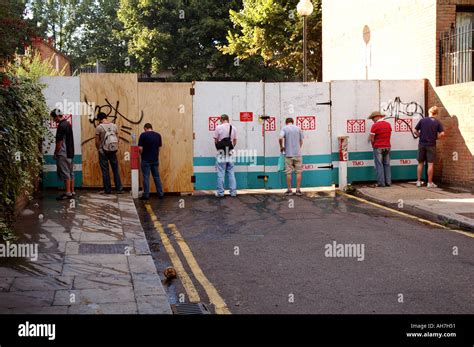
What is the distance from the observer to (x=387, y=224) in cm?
1131

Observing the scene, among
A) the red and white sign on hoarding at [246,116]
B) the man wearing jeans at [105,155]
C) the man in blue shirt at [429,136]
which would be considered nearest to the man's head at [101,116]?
the man wearing jeans at [105,155]

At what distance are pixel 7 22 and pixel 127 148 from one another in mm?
→ 5747

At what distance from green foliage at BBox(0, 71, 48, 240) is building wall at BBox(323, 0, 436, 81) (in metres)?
10.7

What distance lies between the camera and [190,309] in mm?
6273

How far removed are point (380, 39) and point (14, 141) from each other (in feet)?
45.8

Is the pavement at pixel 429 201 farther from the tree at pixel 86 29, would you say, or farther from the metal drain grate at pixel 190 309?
the tree at pixel 86 29

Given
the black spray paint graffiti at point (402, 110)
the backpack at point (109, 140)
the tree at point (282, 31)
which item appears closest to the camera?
the backpack at point (109, 140)

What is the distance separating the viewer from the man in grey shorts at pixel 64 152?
1338 cm

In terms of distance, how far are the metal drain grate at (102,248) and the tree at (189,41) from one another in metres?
32.3

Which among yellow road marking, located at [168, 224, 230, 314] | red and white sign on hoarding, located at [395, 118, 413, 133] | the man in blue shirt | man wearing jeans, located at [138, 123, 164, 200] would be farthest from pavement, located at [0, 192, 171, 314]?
red and white sign on hoarding, located at [395, 118, 413, 133]

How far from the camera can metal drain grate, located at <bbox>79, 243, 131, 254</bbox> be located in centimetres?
870

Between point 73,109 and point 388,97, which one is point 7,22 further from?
point 388,97

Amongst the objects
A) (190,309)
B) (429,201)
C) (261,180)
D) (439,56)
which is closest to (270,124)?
(261,180)

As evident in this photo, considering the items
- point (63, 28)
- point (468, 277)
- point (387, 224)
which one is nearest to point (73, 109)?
point (387, 224)
